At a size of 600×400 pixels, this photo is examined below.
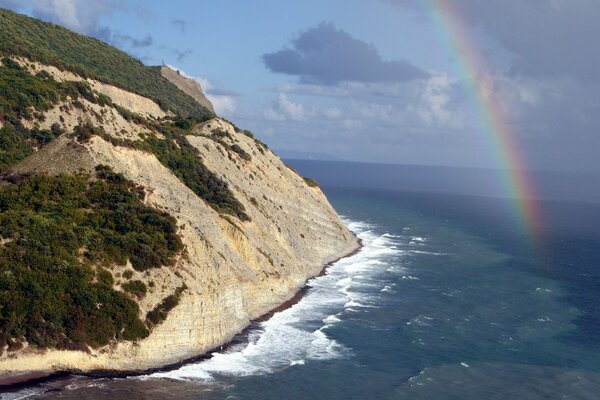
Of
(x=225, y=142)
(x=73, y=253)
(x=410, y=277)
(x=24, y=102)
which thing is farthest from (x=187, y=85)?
(x=73, y=253)

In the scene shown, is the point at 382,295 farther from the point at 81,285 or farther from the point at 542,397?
the point at 81,285

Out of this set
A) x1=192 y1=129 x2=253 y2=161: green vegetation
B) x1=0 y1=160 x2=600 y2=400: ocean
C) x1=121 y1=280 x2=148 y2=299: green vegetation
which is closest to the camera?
x1=0 y1=160 x2=600 y2=400: ocean

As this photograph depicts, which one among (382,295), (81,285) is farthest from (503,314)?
(81,285)

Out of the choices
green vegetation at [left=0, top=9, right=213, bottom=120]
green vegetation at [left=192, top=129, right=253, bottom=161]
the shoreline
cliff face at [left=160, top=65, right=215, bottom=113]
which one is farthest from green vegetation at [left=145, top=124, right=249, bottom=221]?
cliff face at [left=160, top=65, right=215, bottom=113]

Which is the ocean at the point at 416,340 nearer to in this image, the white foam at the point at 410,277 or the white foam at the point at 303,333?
the white foam at the point at 303,333

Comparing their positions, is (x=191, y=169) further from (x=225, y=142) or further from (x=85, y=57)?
(x=85, y=57)

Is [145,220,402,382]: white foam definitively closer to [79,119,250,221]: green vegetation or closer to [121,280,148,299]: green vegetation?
[121,280,148,299]: green vegetation
